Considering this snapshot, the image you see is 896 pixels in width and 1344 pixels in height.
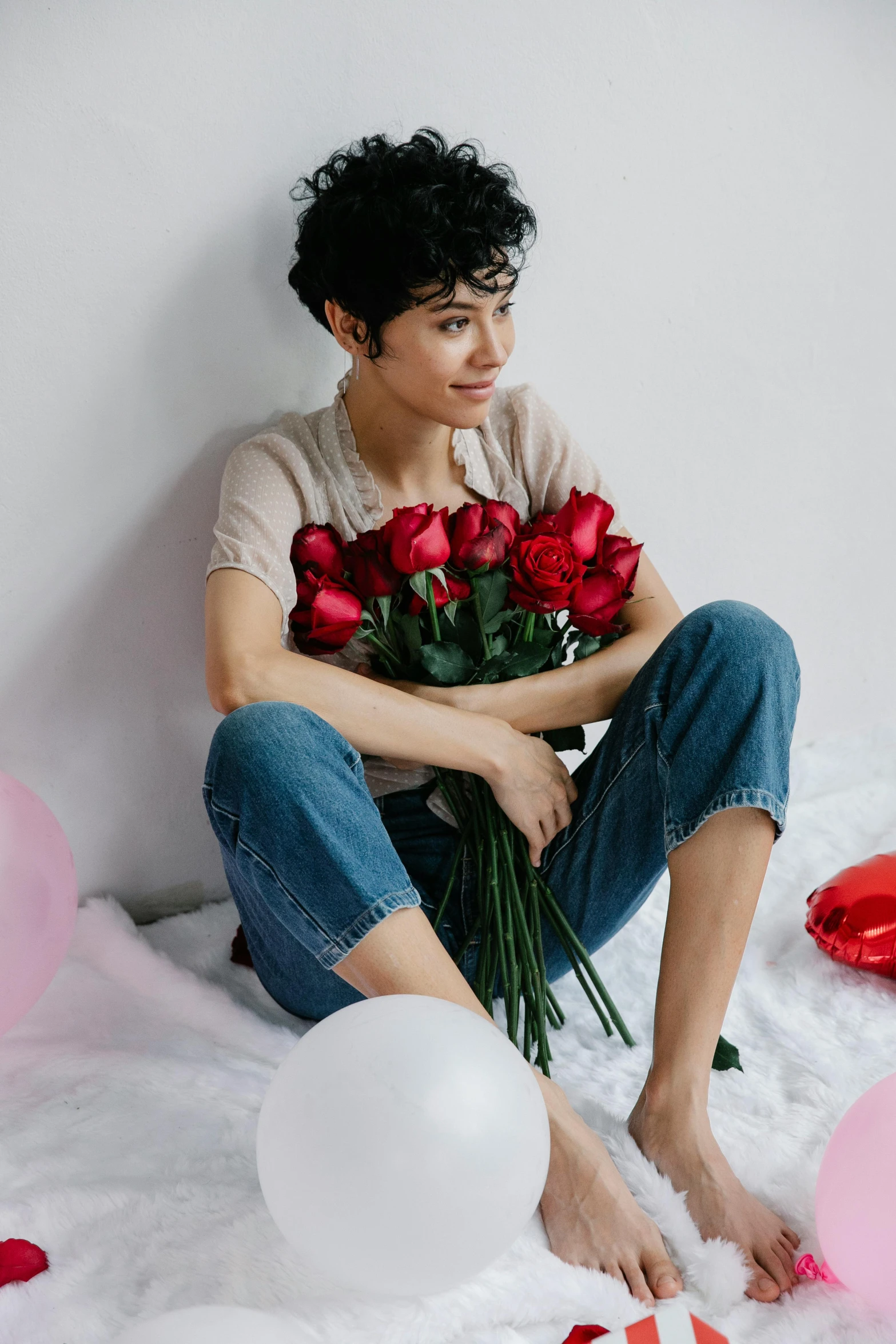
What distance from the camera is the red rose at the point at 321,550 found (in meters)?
1.12

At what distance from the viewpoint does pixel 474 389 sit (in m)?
1.15

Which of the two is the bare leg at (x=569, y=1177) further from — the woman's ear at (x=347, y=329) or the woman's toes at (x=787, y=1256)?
the woman's ear at (x=347, y=329)

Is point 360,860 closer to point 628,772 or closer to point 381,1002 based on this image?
point 381,1002

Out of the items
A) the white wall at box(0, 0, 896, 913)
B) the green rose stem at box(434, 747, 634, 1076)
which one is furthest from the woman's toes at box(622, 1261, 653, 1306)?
the white wall at box(0, 0, 896, 913)

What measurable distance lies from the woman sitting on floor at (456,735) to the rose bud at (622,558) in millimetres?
75

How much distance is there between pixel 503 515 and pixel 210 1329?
76 cm

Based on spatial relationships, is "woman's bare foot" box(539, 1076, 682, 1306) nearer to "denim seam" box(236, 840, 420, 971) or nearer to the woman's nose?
"denim seam" box(236, 840, 420, 971)

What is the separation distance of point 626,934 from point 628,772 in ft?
1.42

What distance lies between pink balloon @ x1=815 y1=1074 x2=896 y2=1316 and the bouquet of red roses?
316mm

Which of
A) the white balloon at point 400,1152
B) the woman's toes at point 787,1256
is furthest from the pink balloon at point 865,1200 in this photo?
the white balloon at point 400,1152

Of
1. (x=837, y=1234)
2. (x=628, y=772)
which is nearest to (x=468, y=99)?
(x=628, y=772)

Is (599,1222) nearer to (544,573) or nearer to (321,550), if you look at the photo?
(544,573)

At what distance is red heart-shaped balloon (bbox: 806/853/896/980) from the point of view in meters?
1.36

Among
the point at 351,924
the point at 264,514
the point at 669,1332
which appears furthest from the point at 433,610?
the point at 669,1332
